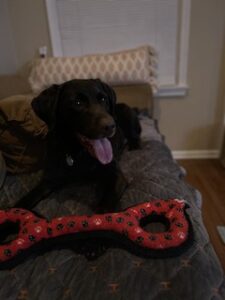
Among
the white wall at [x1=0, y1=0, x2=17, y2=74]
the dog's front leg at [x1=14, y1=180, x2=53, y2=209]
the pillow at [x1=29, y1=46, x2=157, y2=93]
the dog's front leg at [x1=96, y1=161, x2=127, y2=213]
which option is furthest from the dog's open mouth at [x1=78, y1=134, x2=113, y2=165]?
the white wall at [x1=0, y1=0, x2=17, y2=74]

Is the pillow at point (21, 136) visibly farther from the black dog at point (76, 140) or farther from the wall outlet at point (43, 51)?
the wall outlet at point (43, 51)

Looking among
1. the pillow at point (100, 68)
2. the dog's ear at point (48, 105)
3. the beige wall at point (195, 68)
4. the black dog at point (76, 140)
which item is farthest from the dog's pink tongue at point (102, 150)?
the beige wall at point (195, 68)

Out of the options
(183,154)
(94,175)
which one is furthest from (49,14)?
(183,154)

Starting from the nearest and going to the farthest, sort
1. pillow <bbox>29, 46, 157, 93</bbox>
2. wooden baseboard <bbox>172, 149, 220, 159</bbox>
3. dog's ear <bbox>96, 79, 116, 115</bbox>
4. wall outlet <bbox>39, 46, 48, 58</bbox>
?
dog's ear <bbox>96, 79, 116, 115</bbox>
pillow <bbox>29, 46, 157, 93</bbox>
wall outlet <bbox>39, 46, 48, 58</bbox>
wooden baseboard <bbox>172, 149, 220, 159</bbox>

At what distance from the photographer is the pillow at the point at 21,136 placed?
4.18 ft

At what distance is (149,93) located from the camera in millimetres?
2219

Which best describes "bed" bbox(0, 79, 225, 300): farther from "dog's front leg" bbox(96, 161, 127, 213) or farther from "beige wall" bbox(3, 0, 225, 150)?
"beige wall" bbox(3, 0, 225, 150)

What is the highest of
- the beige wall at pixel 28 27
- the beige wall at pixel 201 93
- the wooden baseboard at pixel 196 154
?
the beige wall at pixel 28 27

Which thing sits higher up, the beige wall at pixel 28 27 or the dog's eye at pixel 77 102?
the beige wall at pixel 28 27

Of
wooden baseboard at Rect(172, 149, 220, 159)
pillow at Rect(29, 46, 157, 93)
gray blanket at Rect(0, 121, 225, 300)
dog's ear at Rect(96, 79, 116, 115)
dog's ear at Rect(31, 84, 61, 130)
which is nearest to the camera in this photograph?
gray blanket at Rect(0, 121, 225, 300)

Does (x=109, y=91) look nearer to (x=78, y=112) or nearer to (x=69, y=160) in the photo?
(x=78, y=112)

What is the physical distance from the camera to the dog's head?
104 centimetres

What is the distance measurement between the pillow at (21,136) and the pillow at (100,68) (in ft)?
2.67

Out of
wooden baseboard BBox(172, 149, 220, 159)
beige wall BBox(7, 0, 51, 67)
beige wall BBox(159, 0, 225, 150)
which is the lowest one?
wooden baseboard BBox(172, 149, 220, 159)
